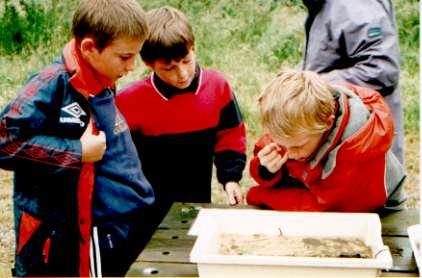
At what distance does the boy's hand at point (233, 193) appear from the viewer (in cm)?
291

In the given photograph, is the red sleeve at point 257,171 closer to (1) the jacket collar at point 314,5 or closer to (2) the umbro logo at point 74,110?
(2) the umbro logo at point 74,110

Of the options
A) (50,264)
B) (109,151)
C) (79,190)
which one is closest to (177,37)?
(109,151)

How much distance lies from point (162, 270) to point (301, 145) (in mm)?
597

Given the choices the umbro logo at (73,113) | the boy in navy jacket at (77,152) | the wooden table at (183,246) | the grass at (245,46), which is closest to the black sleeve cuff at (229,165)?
the wooden table at (183,246)

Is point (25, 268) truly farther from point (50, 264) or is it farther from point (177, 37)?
point (177, 37)

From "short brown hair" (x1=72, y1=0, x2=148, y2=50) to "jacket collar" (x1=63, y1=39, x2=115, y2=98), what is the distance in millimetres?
80

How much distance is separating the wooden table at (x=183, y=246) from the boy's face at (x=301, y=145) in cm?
36

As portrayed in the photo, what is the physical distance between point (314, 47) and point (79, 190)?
4.11 feet

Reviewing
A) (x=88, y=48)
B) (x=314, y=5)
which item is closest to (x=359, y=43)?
(x=314, y=5)

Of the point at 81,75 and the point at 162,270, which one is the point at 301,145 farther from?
the point at 81,75

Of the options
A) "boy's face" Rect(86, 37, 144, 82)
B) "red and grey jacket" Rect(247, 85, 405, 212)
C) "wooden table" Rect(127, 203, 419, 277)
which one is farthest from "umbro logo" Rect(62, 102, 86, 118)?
"red and grey jacket" Rect(247, 85, 405, 212)

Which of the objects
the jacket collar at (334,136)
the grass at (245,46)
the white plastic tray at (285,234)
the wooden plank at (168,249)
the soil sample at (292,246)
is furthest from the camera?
the grass at (245,46)

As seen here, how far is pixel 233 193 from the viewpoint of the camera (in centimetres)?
297

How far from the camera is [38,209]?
242 centimetres
